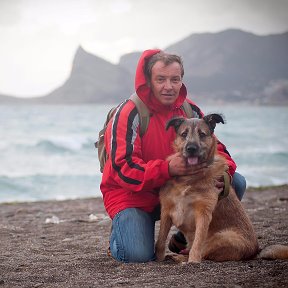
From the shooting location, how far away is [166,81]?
18.5 feet

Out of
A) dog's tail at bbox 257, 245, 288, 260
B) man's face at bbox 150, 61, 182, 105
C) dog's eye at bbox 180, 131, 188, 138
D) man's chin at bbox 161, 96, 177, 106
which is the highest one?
man's face at bbox 150, 61, 182, 105

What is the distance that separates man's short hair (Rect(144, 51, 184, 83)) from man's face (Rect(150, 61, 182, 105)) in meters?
0.04

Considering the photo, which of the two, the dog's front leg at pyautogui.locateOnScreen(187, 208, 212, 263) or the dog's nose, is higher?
the dog's nose

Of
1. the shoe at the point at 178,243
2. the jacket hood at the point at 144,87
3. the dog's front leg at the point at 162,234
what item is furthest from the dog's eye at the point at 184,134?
the shoe at the point at 178,243

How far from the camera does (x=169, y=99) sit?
5664 mm

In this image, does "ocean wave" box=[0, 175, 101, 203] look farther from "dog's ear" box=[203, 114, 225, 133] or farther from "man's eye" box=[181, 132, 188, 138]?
"dog's ear" box=[203, 114, 225, 133]

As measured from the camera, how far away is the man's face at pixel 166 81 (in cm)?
563

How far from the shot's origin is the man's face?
5629 millimetres

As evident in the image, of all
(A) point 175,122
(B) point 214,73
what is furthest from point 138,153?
(B) point 214,73

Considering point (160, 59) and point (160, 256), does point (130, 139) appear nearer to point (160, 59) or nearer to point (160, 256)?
point (160, 59)

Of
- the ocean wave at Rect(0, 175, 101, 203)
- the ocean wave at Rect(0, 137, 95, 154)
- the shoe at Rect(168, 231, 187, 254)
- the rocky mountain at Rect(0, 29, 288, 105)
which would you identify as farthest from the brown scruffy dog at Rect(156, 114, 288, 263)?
the rocky mountain at Rect(0, 29, 288, 105)

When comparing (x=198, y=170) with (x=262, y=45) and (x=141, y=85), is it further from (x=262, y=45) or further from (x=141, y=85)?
(x=262, y=45)

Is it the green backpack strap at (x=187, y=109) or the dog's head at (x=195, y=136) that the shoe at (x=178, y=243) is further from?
the green backpack strap at (x=187, y=109)

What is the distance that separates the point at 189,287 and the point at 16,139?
108 ft
